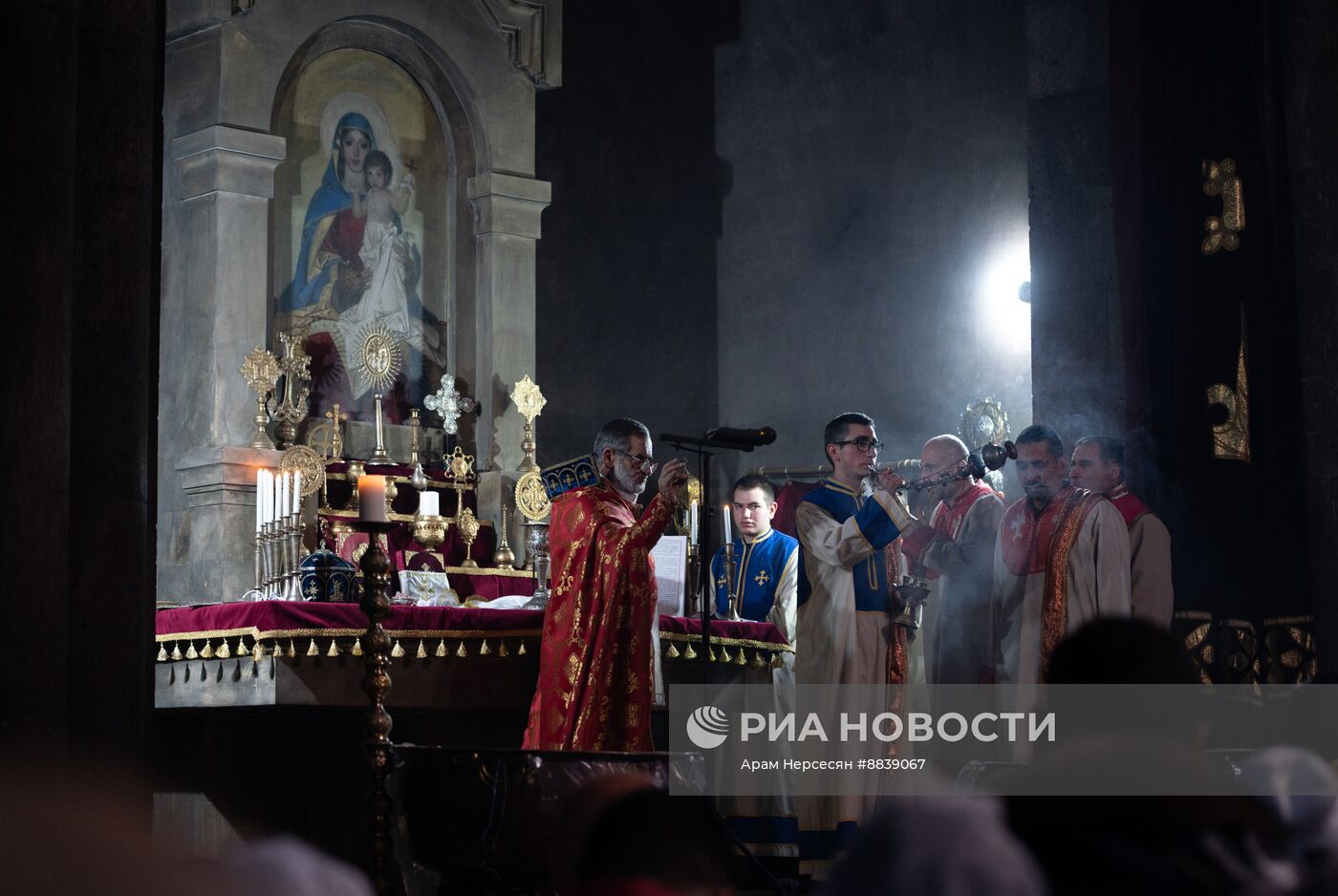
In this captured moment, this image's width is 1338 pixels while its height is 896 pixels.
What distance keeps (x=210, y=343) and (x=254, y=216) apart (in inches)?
35.3

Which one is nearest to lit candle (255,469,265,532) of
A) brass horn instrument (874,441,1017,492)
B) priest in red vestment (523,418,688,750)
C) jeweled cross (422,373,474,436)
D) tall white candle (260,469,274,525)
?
tall white candle (260,469,274,525)

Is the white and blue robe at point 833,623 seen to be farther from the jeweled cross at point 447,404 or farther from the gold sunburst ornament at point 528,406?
the jeweled cross at point 447,404

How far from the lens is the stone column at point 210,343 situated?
10695 mm

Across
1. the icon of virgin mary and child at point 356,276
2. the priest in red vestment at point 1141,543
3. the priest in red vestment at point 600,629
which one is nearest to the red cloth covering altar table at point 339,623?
the priest in red vestment at point 600,629

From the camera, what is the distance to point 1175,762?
2.40 metres

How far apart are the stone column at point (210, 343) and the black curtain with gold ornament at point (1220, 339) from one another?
537cm

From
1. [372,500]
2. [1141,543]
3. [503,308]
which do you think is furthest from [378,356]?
[372,500]

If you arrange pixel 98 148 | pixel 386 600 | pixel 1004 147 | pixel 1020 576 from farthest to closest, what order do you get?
pixel 1004 147
pixel 1020 576
pixel 386 600
pixel 98 148

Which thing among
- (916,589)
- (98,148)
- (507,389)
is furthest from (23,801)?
(507,389)

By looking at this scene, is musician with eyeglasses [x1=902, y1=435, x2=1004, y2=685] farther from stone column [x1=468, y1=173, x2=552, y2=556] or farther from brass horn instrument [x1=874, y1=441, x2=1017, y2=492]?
stone column [x1=468, y1=173, x2=552, y2=556]

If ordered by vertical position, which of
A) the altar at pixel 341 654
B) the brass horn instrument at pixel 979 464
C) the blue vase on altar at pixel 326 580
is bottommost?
the altar at pixel 341 654

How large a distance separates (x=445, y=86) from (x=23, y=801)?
37.1 feet

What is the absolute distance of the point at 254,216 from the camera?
443 inches

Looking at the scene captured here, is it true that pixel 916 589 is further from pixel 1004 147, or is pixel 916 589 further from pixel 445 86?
pixel 1004 147
